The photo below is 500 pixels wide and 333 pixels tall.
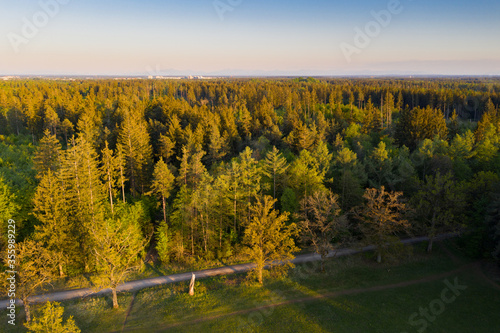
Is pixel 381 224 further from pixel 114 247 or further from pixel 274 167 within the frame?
pixel 114 247

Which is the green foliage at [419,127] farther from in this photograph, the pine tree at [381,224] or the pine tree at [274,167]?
the pine tree at [274,167]

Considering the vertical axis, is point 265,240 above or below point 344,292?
above

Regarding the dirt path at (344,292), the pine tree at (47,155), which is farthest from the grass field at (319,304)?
the pine tree at (47,155)

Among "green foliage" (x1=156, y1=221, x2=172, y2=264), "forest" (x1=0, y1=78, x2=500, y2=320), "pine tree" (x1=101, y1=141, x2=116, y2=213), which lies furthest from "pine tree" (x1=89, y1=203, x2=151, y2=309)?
"pine tree" (x1=101, y1=141, x2=116, y2=213)

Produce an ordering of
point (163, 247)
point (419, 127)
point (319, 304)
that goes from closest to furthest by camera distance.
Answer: point (319, 304) < point (163, 247) < point (419, 127)

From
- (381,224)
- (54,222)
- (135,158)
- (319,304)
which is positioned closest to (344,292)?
(319,304)

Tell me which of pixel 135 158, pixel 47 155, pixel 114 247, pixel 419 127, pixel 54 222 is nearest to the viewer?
pixel 114 247

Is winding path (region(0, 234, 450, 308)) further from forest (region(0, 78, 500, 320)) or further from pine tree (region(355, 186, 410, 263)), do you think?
pine tree (region(355, 186, 410, 263))

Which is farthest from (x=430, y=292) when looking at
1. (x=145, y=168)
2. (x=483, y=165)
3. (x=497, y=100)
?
(x=497, y=100)

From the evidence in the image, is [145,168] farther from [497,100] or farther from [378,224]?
[497,100]

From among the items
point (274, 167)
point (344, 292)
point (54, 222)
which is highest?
point (274, 167)
